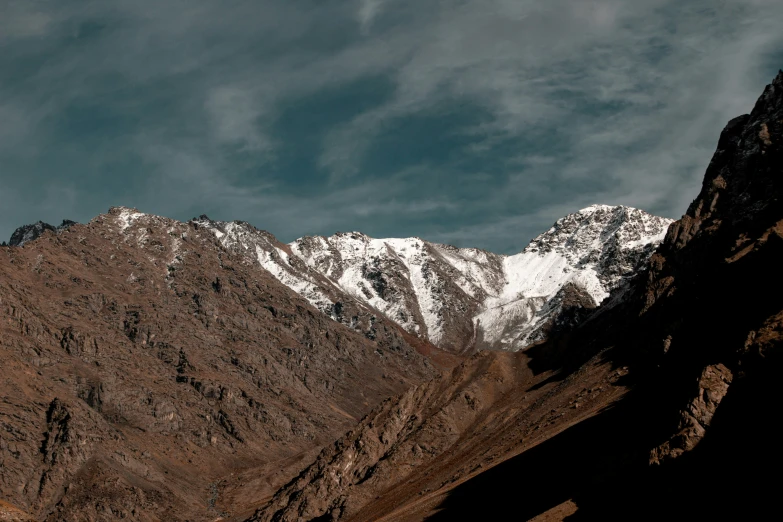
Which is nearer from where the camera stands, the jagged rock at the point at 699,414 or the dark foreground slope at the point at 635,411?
the dark foreground slope at the point at 635,411

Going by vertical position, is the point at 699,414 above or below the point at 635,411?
below

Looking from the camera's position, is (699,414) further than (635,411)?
No

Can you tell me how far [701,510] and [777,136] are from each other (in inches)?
4431

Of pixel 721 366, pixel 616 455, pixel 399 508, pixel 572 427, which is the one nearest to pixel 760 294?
pixel 721 366

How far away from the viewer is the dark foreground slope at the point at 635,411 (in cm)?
4422

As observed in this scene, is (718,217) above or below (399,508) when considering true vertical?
above

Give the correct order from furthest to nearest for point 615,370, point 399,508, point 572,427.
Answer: point 615,370, point 399,508, point 572,427

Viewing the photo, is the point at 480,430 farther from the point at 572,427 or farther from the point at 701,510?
the point at 701,510

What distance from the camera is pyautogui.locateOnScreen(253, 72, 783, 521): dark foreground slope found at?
4422 cm

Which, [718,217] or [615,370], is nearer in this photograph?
[615,370]

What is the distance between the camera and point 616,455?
68.4 m

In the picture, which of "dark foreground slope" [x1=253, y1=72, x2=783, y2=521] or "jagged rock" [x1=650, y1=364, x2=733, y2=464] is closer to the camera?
"dark foreground slope" [x1=253, y1=72, x2=783, y2=521]

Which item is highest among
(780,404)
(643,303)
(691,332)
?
(643,303)

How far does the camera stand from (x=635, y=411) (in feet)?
260
